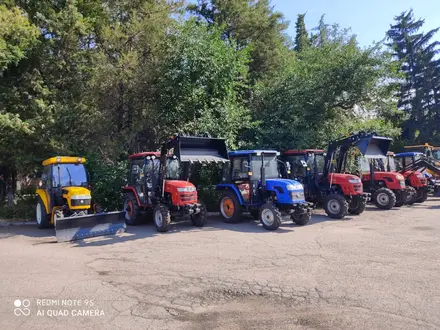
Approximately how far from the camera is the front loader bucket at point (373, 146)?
1194 centimetres

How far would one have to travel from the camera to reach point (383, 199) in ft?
45.9

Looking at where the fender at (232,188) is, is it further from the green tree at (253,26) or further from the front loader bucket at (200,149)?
the green tree at (253,26)

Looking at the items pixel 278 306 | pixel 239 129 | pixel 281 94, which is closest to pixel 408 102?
pixel 281 94

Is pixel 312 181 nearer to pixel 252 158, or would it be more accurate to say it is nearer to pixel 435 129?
pixel 252 158

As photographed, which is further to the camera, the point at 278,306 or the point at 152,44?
the point at 152,44

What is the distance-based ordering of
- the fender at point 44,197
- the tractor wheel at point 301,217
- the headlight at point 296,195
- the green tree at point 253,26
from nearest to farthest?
the headlight at point 296,195 < the tractor wheel at point 301,217 < the fender at point 44,197 < the green tree at point 253,26

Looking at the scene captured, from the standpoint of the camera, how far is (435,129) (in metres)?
35.0

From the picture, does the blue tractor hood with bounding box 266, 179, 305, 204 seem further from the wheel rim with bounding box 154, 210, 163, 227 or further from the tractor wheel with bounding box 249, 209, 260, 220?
the wheel rim with bounding box 154, 210, 163, 227

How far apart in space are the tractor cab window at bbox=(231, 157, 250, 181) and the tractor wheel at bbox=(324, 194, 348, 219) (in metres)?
3.09

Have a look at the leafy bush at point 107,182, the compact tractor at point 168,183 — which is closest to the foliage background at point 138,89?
the leafy bush at point 107,182

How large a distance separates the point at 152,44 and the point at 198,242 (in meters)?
9.72

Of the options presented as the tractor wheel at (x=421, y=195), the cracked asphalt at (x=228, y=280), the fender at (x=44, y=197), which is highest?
the fender at (x=44, y=197)

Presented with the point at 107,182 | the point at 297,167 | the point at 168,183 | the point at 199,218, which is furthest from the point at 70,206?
the point at 297,167

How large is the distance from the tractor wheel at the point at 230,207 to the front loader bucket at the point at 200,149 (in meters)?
1.38
